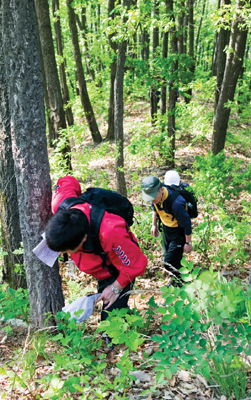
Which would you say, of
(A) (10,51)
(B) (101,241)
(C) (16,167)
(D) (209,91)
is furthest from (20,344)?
(D) (209,91)

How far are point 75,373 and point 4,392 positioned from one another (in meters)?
0.53

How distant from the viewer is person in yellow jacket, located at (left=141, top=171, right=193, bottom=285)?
3.79 metres

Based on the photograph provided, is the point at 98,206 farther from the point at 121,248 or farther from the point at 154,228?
the point at 154,228

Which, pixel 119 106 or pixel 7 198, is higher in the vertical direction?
pixel 119 106

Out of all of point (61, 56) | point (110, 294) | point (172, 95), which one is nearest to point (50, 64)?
point (172, 95)

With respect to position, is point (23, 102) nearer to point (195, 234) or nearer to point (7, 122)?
point (7, 122)

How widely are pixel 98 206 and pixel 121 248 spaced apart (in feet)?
1.38

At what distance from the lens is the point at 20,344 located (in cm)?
286

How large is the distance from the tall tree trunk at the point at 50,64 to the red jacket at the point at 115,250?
4648 mm

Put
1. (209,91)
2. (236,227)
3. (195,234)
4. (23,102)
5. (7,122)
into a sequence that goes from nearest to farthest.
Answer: (23,102) < (7,122) < (236,227) < (195,234) < (209,91)

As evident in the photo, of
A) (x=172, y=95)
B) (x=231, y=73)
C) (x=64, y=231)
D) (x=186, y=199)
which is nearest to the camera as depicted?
(x=64, y=231)

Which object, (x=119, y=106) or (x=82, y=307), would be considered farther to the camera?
(x=119, y=106)

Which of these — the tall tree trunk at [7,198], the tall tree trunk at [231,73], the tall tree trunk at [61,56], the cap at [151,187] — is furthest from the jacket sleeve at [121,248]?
the tall tree trunk at [61,56]

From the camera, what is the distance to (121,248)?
240 cm
